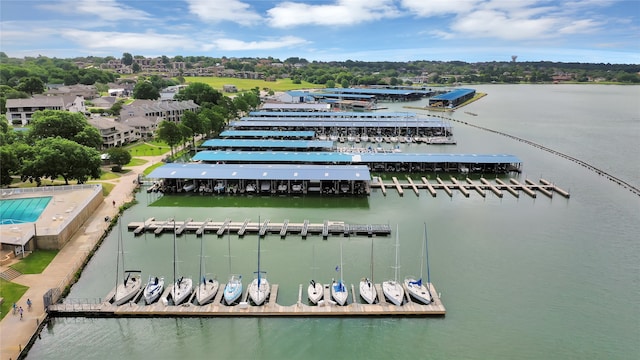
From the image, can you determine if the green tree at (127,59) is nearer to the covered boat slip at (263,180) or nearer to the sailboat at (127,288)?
the covered boat slip at (263,180)

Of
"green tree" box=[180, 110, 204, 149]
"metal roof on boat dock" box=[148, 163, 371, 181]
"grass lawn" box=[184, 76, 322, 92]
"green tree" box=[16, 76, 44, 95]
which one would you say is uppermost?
"grass lawn" box=[184, 76, 322, 92]

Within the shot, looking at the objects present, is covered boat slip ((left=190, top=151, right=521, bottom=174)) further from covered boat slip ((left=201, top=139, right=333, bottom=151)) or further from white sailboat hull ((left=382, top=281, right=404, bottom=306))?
white sailboat hull ((left=382, top=281, right=404, bottom=306))

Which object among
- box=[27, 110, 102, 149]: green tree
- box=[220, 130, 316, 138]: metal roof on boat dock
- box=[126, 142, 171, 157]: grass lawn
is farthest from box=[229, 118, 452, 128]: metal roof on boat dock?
box=[27, 110, 102, 149]: green tree

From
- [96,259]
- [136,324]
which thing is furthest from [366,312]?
[96,259]

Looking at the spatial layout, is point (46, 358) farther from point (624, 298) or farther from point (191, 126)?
point (191, 126)

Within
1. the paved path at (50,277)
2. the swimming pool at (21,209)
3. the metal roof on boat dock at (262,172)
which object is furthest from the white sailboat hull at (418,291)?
the swimming pool at (21,209)

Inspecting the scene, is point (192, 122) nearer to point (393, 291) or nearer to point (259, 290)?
point (259, 290)

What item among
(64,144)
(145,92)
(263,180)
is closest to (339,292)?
(263,180)
